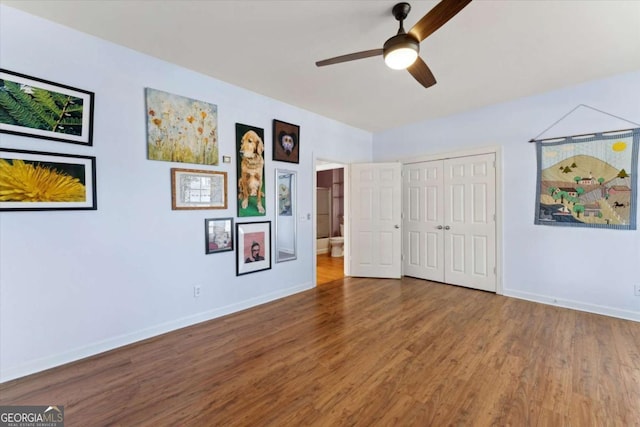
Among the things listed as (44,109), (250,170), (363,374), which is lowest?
(363,374)

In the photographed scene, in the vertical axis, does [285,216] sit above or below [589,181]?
below

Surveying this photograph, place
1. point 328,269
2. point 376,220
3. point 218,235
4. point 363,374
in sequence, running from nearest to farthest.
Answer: point 363,374
point 218,235
point 376,220
point 328,269

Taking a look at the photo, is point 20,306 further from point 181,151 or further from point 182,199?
point 181,151

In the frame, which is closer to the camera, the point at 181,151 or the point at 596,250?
the point at 181,151

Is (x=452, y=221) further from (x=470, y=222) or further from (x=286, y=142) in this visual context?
(x=286, y=142)

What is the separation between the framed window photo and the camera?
2.07m

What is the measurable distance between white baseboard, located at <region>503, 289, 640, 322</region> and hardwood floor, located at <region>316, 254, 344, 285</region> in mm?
2688

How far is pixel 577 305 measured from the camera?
347 cm

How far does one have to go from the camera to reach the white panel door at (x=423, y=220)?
4695mm

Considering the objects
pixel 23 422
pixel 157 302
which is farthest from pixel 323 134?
pixel 23 422

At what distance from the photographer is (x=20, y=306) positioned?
213 centimetres

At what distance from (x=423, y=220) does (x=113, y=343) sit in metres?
4.53

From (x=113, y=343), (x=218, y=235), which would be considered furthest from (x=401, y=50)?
(x=113, y=343)

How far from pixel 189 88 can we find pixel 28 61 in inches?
48.1
